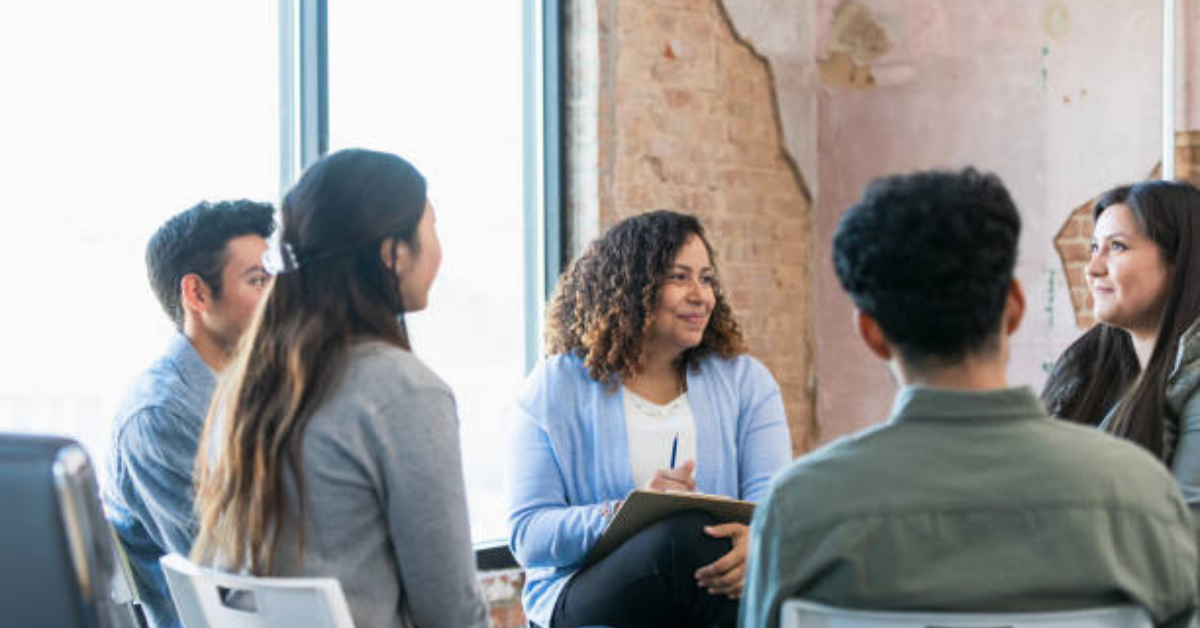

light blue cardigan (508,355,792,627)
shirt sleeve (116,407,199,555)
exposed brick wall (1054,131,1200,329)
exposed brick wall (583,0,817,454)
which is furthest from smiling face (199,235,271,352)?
exposed brick wall (1054,131,1200,329)

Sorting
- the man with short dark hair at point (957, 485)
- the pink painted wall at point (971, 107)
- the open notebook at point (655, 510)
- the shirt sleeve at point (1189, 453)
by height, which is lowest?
the open notebook at point (655, 510)

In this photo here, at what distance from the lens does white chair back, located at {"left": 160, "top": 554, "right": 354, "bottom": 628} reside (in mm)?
1602

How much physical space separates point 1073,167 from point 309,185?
3.40 m

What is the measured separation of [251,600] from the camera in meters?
1.77

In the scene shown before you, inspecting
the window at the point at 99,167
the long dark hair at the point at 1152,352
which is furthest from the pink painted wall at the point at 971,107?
the window at the point at 99,167

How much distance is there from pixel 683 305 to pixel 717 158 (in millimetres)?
1896

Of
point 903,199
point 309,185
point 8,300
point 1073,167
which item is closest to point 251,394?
point 309,185

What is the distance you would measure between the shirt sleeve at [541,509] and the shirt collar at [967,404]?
1.23m

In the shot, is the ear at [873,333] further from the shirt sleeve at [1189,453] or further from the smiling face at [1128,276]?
the smiling face at [1128,276]

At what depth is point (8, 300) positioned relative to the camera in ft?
10.3

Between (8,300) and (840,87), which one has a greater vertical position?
(840,87)

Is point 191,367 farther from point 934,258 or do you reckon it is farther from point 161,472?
point 934,258

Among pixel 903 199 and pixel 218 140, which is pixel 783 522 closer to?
pixel 903 199

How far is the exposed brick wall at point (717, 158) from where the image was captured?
4387 mm
